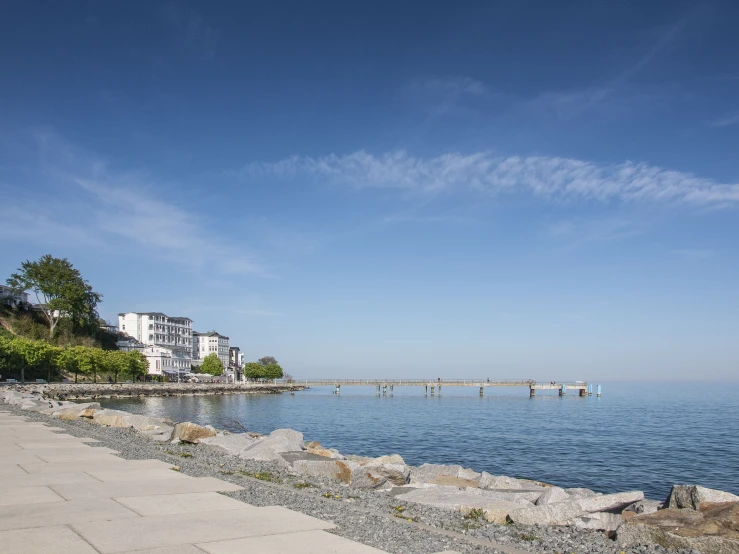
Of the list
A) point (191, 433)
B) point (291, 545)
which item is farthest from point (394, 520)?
point (191, 433)

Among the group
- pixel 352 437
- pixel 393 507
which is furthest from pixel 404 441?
pixel 393 507

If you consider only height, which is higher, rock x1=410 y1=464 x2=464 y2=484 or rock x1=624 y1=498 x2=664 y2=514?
rock x1=624 y1=498 x2=664 y2=514

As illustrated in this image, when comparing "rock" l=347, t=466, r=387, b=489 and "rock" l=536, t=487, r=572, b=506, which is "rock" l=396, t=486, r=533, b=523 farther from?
"rock" l=347, t=466, r=387, b=489

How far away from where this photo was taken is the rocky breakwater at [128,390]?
86.0 metres

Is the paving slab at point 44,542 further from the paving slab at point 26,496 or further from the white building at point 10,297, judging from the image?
the white building at point 10,297

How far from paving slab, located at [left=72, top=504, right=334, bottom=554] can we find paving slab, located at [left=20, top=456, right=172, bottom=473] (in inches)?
227

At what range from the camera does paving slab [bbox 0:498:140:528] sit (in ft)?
26.8

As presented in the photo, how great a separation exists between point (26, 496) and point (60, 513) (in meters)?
1.82

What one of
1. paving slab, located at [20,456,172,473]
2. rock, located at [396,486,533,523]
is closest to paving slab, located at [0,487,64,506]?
paving slab, located at [20,456,172,473]

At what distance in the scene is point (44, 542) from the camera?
23.4 feet

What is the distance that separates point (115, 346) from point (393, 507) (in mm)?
152041

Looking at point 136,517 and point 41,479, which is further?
point 41,479

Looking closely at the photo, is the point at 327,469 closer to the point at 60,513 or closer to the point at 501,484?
the point at 501,484

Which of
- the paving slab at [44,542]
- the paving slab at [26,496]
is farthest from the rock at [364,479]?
the paving slab at [44,542]
